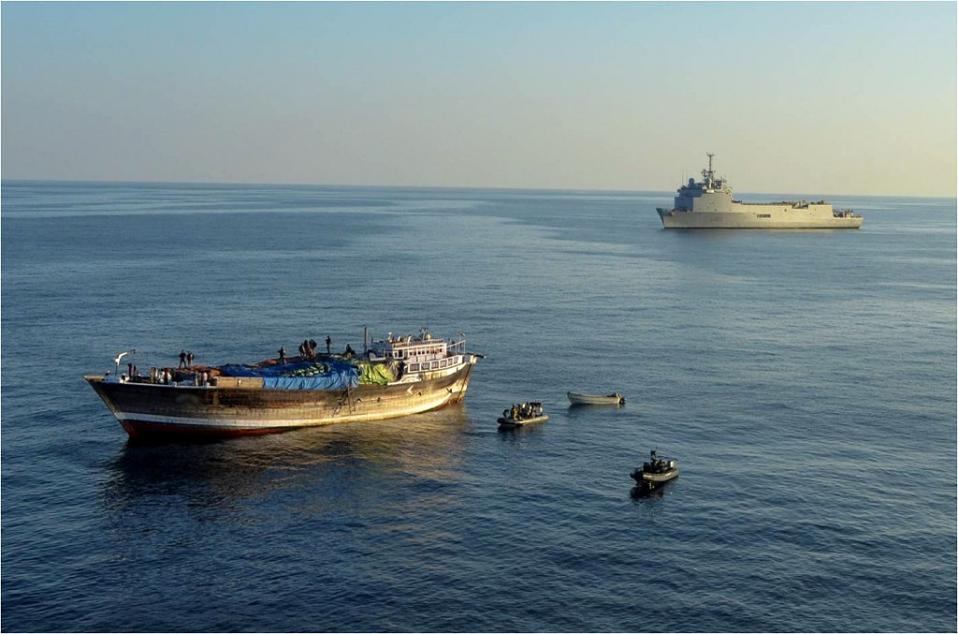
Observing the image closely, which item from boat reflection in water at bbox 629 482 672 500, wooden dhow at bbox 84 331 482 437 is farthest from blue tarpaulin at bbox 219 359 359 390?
boat reflection in water at bbox 629 482 672 500

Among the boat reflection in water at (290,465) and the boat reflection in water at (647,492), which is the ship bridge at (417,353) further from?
the boat reflection in water at (647,492)

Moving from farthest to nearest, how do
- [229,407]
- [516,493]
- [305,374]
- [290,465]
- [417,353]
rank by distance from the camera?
[417,353]
[305,374]
[229,407]
[290,465]
[516,493]

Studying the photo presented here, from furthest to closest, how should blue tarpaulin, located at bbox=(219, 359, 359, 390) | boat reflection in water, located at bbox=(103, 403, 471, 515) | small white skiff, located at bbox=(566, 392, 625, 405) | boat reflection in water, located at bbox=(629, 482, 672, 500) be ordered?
small white skiff, located at bbox=(566, 392, 625, 405)
blue tarpaulin, located at bbox=(219, 359, 359, 390)
boat reflection in water, located at bbox=(103, 403, 471, 515)
boat reflection in water, located at bbox=(629, 482, 672, 500)

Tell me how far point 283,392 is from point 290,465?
344 inches

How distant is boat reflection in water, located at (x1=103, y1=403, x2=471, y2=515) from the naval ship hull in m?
0.93

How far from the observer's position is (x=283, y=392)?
77438 millimetres

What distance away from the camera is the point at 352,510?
6131 cm

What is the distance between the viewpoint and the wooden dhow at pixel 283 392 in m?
74.9

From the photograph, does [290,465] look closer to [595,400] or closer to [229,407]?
[229,407]

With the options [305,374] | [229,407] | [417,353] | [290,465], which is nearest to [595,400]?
[417,353]

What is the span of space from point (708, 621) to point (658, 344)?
67190 millimetres

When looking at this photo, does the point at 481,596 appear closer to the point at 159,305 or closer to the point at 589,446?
the point at 589,446

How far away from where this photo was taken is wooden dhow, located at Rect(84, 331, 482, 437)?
7494cm

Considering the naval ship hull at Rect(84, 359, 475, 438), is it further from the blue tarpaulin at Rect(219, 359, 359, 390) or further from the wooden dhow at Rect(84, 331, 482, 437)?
the blue tarpaulin at Rect(219, 359, 359, 390)
